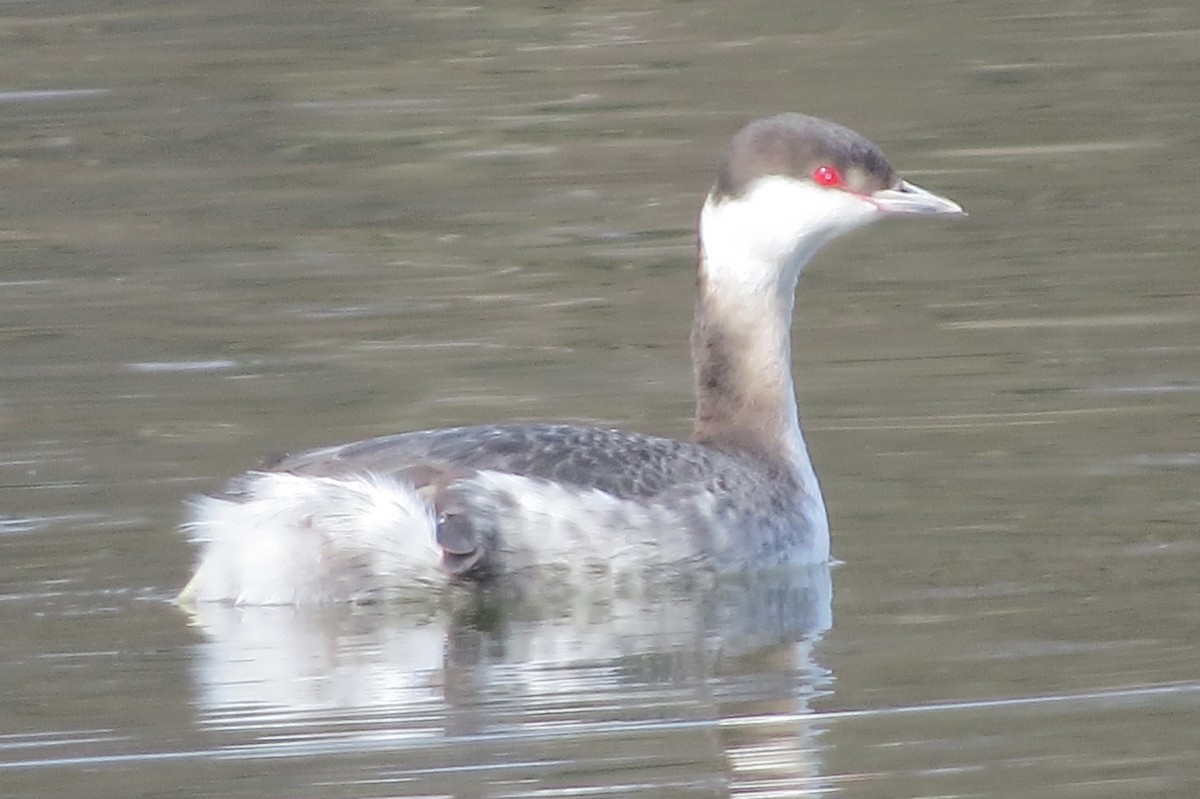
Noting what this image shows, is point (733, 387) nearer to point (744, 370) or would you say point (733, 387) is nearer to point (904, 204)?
point (744, 370)

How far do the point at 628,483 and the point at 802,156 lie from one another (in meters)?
1.12

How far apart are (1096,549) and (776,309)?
1313 mm

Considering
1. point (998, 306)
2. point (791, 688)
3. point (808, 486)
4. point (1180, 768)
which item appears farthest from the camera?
point (998, 306)

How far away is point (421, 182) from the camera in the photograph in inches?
551

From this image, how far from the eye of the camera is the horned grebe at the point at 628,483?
25.5 feet

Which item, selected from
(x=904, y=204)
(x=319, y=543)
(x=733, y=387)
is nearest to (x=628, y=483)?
(x=319, y=543)

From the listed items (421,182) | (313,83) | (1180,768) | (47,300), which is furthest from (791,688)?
(313,83)

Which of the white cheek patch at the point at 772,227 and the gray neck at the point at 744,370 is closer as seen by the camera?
the white cheek patch at the point at 772,227

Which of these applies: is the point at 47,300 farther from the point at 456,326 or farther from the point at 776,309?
the point at 776,309

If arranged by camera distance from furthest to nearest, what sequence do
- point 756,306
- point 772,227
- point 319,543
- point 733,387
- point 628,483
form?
point 733,387
point 756,306
point 772,227
point 628,483
point 319,543

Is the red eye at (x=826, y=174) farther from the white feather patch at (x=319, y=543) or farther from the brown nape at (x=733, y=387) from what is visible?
the white feather patch at (x=319, y=543)

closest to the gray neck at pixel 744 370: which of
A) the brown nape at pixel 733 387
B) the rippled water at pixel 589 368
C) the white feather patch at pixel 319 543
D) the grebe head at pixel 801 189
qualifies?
the brown nape at pixel 733 387

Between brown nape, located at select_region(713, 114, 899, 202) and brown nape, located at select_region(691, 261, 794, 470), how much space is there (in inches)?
15.1

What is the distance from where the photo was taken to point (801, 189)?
857 centimetres
